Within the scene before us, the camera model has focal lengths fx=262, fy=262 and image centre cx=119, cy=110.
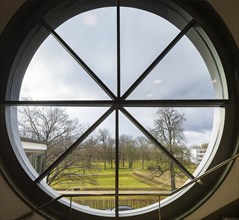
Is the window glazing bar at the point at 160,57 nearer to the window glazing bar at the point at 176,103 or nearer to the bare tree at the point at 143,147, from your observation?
the window glazing bar at the point at 176,103

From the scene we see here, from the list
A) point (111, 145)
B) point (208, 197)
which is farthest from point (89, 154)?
point (208, 197)

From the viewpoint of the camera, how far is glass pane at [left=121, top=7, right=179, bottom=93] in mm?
3199

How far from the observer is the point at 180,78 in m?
3.24

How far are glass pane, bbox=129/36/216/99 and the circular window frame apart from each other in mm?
232

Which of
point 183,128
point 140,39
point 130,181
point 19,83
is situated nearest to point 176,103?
point 183,128

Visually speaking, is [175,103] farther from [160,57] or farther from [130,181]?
[130,181]

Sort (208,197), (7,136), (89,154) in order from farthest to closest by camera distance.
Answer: (89,154) < (7,136) < (208,197)

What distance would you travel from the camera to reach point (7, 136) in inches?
116

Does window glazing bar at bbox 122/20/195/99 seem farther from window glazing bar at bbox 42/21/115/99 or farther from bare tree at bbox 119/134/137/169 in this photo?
bare tree at bbox 119/134/137/169

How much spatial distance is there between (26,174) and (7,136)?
18.8 inches

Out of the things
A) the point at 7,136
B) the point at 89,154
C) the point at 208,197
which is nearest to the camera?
the point at 208,197

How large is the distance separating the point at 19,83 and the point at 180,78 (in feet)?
6.55

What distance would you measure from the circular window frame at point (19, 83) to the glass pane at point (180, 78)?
0.23m

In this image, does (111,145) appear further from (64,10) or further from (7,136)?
(64,10)
